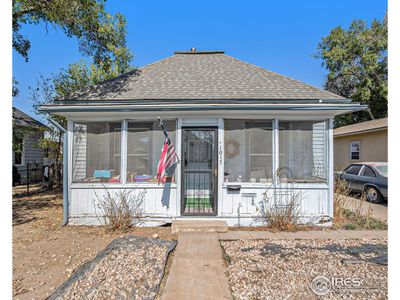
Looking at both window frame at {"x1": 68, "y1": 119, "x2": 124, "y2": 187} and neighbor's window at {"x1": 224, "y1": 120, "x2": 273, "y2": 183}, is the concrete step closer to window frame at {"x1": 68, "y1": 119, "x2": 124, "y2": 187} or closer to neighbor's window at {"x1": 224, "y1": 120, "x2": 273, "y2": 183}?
neighbor's window at {"x1": 224, "y1": 120, "x2": 273, "y2": 183}

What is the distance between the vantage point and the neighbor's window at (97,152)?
572 cm

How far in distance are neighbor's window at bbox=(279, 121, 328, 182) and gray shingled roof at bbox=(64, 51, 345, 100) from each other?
0.75 meters

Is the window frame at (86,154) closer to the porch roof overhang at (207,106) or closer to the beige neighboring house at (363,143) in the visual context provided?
the porch roof overhang at (207,106)

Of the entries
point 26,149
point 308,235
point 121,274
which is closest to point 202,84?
point 308,235

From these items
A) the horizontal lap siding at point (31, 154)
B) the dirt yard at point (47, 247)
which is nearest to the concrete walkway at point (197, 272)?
the dirt yard at point (47, 247)

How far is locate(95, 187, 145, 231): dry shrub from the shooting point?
5285 millimetres

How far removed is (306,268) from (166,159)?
139 inches

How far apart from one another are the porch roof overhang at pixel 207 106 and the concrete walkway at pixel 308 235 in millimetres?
Answer: 2892

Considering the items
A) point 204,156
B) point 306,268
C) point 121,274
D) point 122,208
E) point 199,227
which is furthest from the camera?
point 204,156

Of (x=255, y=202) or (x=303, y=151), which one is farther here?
(x=303, y=151)

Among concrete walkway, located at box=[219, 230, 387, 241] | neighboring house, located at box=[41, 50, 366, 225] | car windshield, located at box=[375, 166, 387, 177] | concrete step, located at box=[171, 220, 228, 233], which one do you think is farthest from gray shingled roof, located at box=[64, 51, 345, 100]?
car windshield, located at box=[375, 166, 387, 177]

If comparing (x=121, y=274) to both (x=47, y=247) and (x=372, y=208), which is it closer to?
(x=47, y=247)

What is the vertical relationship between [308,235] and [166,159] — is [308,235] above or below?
below

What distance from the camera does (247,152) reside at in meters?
5.68
